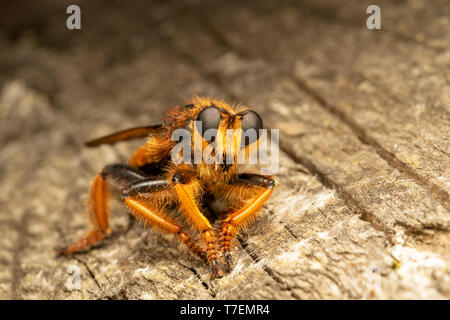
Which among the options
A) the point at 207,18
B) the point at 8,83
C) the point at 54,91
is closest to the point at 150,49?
the point at 207,18

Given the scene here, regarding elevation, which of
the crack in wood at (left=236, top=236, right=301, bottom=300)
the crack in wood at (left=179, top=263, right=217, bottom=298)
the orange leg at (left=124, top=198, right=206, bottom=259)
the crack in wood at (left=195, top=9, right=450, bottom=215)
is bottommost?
the crack in wood at (left=179, top=263, right=217, bottom=298)

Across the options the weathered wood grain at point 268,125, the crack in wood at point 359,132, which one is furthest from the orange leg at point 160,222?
the crack in wood at point 359,132

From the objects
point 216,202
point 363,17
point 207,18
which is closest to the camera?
point 216,202

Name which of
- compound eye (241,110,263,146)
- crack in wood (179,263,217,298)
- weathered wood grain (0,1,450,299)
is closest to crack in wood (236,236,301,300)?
weathered wood grain (0,1,450,299)

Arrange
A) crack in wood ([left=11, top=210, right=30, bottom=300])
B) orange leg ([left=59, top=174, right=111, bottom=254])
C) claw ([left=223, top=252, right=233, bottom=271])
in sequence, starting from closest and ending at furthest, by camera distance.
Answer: claw ([left=223, top=252, right=233, bottom=271])
crack in wood ([left=11, top=210, right=30, bottom=300])
orange leg ([left=59, top=174, right=111, bottom=254])

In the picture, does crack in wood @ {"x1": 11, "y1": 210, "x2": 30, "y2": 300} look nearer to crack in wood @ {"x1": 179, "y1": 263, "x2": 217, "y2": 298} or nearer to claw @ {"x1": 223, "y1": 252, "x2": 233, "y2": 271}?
crack in wood @ {"x1": 179, "y1": 263, "x2": 217, "y2": 298}

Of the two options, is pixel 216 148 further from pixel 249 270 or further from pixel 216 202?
pixel 249 270

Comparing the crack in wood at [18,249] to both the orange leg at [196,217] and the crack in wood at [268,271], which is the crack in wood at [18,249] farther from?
the crack in wood at [268,271]

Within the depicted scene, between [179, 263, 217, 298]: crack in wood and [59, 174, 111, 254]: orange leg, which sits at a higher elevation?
[59, 174, 111, 254]: orange leg
